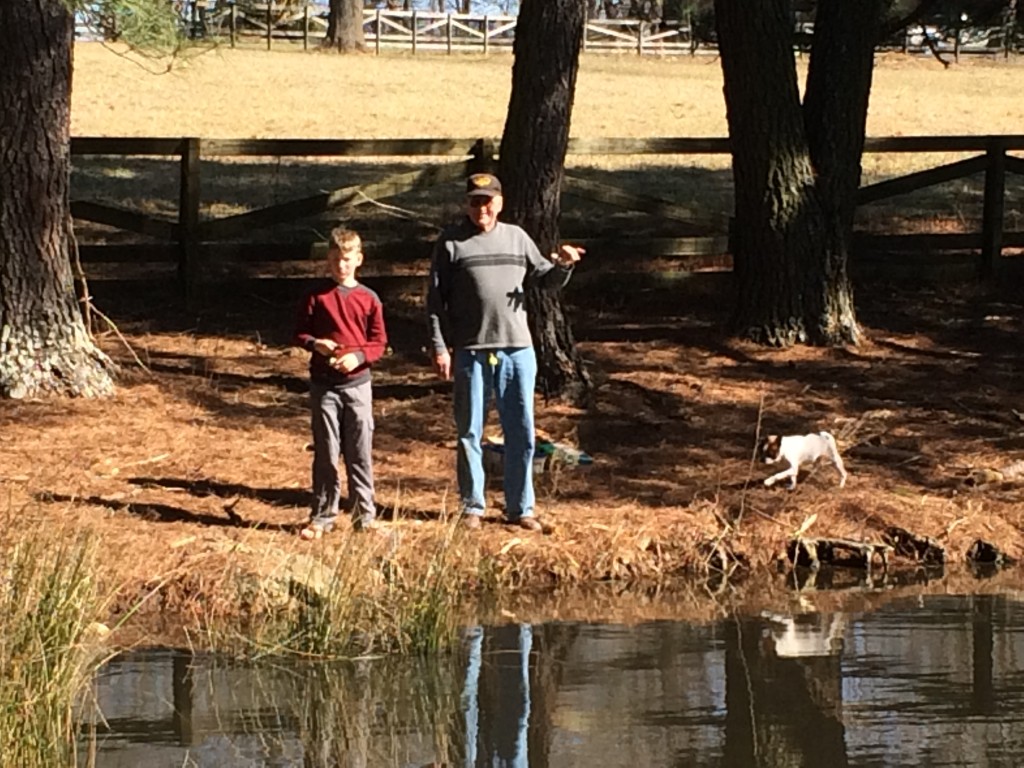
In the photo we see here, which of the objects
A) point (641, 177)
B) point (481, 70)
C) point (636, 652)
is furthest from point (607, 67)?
point (636, 652)

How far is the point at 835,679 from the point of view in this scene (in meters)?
7.33

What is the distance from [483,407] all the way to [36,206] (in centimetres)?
389

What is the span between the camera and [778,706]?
22.9 feet

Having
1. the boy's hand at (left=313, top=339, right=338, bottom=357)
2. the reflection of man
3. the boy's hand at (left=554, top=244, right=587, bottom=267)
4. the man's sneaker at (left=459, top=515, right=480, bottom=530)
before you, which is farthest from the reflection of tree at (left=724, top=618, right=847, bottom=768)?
the boy's hand at (left=313, top=339, right=338, bottom=357)

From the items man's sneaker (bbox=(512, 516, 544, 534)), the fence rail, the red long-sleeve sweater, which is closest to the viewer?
the red long-sleeve sweater

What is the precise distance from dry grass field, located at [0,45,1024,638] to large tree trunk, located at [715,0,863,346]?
1.01 feet

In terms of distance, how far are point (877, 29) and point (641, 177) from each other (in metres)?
8.78

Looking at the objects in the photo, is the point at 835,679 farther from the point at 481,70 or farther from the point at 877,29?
the point at 481,70

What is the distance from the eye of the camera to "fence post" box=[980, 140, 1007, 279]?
15.6 m

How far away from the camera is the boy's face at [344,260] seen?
870 centimetres

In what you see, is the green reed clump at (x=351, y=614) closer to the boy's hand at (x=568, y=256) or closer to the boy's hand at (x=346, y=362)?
the boy's hand at (x=346, y=362)

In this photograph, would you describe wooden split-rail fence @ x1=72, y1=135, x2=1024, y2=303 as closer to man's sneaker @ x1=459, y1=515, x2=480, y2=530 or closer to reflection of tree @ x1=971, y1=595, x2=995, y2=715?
man's sneaker @ x1=459, y1=515, x2=480, y2=530

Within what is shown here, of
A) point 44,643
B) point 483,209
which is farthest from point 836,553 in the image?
point 44,643

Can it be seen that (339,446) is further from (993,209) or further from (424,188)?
(993,209)
